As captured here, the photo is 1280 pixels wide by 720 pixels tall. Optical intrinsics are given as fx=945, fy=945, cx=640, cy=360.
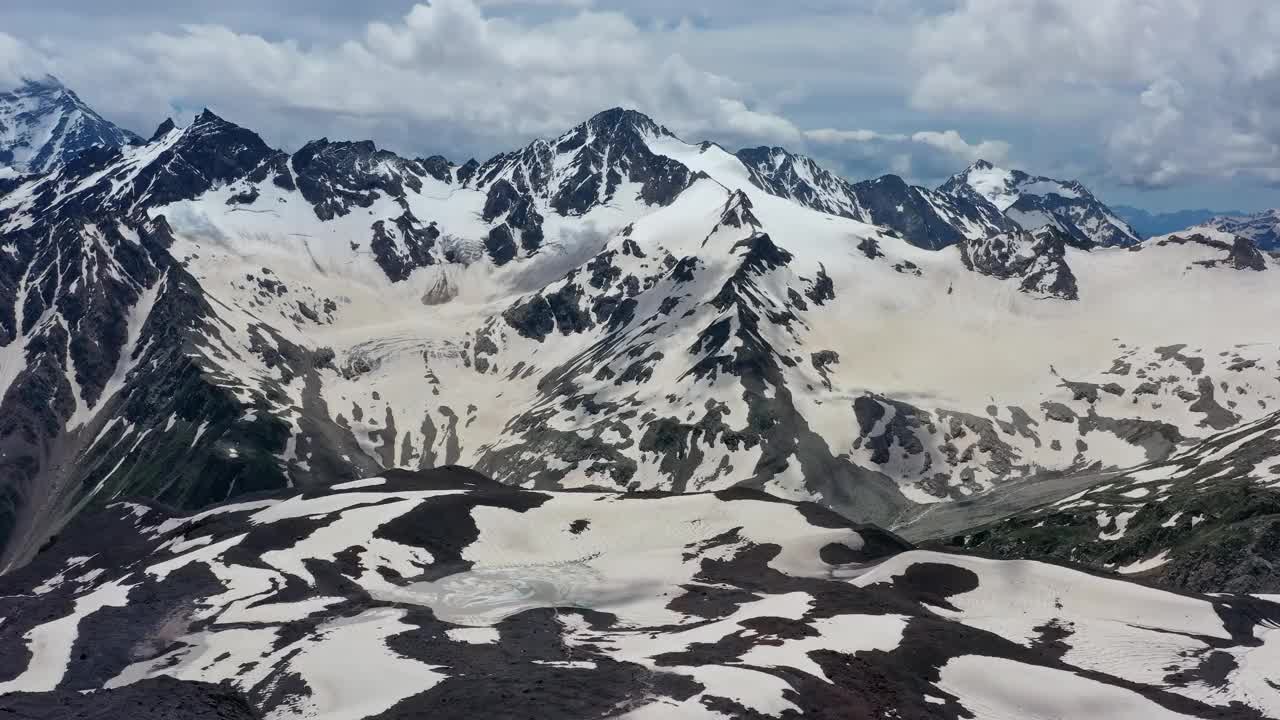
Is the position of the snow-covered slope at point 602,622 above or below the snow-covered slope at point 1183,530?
above

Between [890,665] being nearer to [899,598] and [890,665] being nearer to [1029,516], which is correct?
[899,598]

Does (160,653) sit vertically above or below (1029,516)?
above

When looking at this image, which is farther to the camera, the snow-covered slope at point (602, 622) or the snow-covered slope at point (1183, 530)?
the snow-covered slope at point (1183, 530)

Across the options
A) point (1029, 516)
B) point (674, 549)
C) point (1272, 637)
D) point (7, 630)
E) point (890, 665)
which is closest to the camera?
point (890, 665)

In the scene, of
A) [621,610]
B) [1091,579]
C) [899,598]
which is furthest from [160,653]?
[1091,579]

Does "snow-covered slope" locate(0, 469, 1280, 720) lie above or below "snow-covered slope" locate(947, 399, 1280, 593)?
above

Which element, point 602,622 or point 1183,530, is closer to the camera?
point 602,622

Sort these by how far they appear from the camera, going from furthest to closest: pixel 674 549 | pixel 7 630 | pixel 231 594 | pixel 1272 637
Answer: pixel 674 549
pixel 231 594
pixel 7 630
pixel 1272 637

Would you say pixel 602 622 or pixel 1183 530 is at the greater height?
pixel 602 622
